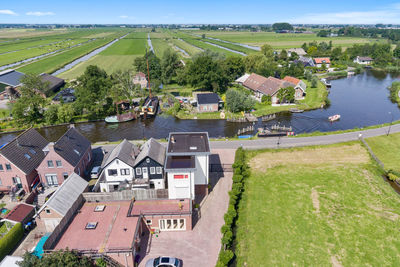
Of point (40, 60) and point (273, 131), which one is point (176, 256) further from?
point (40, 60)

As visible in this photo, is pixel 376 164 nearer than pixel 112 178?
No

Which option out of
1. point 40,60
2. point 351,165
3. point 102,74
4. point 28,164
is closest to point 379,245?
point 351,165

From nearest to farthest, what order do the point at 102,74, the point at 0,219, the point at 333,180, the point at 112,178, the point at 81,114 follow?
1. the point at 0,219
2. the point at 112,178
3. the point at 333,180
4. the point at 81,114
5. the point at 102,74

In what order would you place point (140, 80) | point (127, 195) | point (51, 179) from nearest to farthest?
point (127, 195), point (51, 179), point (140, 80)

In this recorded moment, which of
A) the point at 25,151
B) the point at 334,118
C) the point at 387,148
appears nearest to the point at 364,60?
the point at 334,118

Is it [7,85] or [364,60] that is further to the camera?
[364,60]

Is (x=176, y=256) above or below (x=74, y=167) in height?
below

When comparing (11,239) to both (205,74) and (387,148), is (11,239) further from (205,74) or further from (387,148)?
(205,74)
